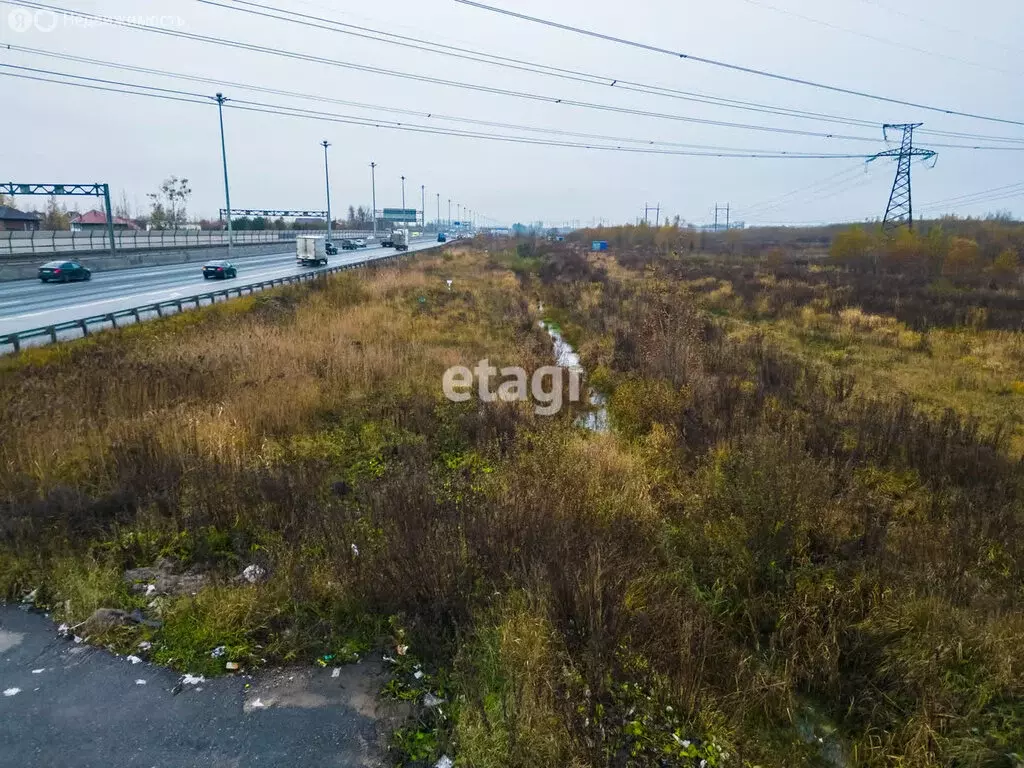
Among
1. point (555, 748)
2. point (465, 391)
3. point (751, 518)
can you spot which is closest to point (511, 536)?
point (555, 748)

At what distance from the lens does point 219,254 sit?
4747cm

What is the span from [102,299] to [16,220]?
48.1 meters

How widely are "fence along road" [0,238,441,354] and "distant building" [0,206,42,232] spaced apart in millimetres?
30375

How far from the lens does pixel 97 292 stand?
24234 mm

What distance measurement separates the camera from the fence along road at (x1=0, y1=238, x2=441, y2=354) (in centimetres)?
1412

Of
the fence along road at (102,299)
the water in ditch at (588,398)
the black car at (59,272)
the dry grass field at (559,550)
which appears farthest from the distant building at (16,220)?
the water in ditch at (588,398)

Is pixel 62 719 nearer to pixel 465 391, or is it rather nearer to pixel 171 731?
pixel 171 731

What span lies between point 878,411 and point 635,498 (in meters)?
7.00

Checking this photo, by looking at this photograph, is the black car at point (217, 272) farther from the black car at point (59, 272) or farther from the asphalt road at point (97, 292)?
the black car at point (59, 272)

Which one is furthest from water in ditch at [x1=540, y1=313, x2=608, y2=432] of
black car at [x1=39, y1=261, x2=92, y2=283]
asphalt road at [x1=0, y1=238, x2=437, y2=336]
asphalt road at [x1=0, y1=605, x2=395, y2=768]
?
black car at [x1=39, y1=261, x2=92, y2=283]

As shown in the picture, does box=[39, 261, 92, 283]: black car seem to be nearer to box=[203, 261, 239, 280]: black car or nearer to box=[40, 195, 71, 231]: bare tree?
box=[203, 261, 239, 280]: black car
